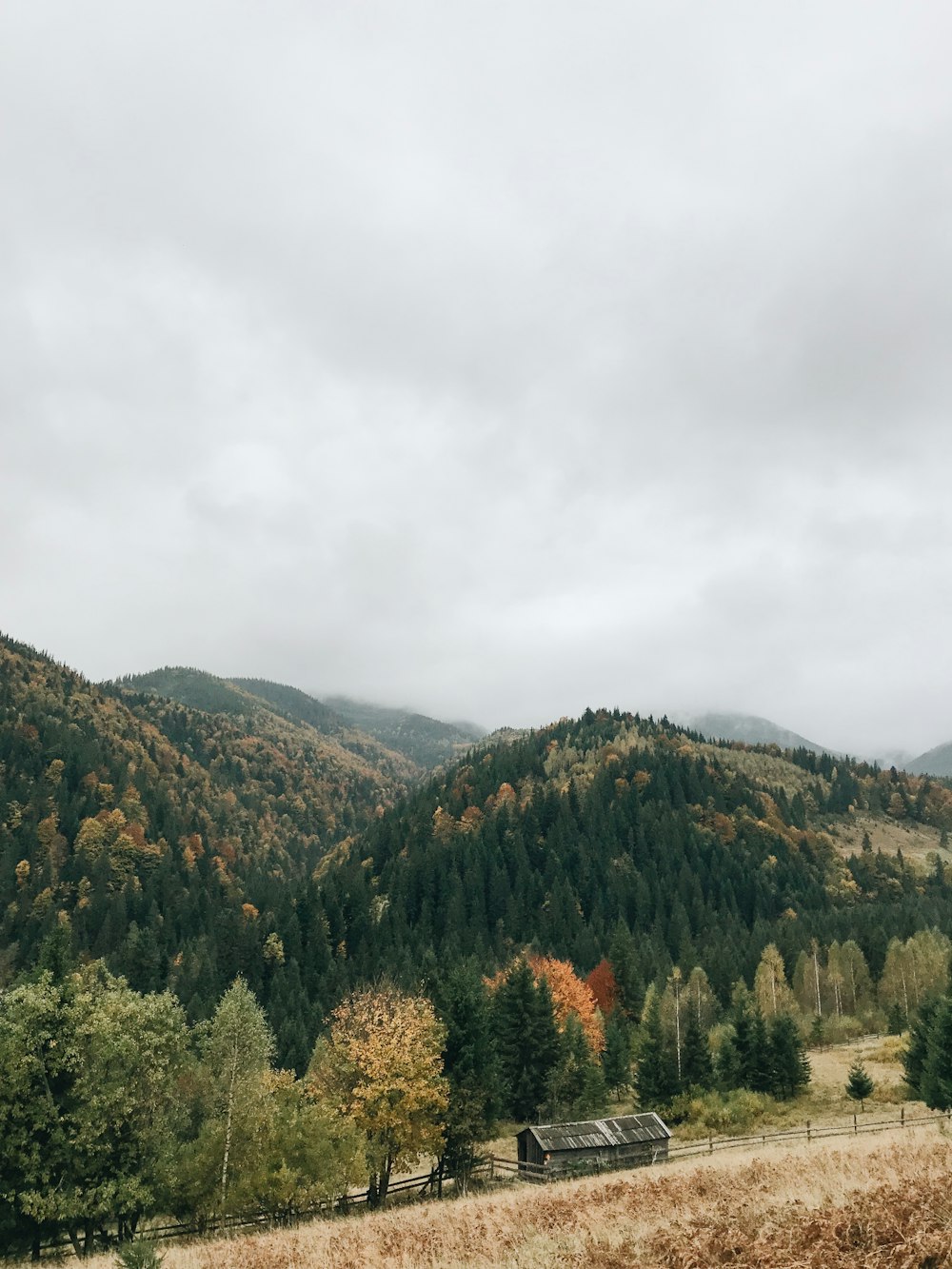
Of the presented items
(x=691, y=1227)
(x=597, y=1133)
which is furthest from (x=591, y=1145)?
(x=691, y=1227)

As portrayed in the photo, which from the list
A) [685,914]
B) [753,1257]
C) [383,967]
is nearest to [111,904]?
[383,967]

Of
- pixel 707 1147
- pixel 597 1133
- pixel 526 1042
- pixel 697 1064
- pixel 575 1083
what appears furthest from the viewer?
pixel 526 1042

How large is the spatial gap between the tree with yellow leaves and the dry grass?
20559mm

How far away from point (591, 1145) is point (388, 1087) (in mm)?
14282

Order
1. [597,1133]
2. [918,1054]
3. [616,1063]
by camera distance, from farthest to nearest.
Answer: [616,1063] < [918,1054] < [597,1133]

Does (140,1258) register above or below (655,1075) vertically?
above

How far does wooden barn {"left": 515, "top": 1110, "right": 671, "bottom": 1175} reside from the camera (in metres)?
48.2

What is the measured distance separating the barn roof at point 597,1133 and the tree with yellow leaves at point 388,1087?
7090 millimetres

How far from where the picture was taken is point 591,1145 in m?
49.3

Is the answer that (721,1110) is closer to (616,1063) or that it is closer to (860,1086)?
(860,1086)

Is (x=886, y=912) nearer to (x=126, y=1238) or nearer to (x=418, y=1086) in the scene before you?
(x=418, y=1086)

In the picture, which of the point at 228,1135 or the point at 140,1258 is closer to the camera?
the point at 140,1258

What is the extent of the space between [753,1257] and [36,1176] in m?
36.6

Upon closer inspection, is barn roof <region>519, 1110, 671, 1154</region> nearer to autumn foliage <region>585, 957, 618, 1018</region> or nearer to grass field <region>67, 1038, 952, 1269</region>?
grass field <region>67, 1038, 952, 1269</region>
